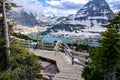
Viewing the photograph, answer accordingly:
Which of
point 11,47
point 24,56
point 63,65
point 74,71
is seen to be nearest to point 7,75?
point 24,56

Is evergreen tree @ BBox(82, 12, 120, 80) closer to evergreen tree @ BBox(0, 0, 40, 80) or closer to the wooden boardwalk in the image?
the wooden boardwalk

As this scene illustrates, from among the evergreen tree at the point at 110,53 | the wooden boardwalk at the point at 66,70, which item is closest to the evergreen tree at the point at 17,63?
the wooden boardwalk at the point at 66,70

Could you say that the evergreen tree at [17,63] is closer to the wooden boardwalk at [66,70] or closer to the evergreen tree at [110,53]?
the wooden boardwalk at [66,70]

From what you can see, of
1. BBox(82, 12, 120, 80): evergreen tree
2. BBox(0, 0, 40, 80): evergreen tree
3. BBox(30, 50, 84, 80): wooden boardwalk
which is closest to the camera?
BBox(82, 12, 120, 80): evergreen tree

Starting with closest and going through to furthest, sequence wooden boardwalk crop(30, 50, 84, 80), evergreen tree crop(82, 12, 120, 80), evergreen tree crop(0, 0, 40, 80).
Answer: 1. evergreen tree crop(82, 12, 120, 80)
2. evergreen tree crop(0, 0, 40, 80)
3. wooden boardwalk crop(30, 50, 84, 80)

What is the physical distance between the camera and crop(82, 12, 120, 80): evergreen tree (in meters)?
11.8

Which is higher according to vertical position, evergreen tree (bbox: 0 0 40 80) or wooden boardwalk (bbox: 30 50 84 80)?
evergreen tree (bbox: 0 0 40 80)

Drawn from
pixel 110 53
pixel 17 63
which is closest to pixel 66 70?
pixel 17 63

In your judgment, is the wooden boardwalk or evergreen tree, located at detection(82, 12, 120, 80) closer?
evergreen tree, located at detection(82, 12, 120, 80)

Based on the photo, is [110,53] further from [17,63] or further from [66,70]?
[66,70]

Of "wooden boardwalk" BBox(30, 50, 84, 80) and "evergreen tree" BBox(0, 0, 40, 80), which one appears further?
"wooden boardwalk" BBox(30, 50, 84, 80)

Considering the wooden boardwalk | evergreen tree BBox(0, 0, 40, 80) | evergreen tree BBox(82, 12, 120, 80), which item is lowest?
the wooden boardwalk

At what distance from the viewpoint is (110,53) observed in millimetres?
11945

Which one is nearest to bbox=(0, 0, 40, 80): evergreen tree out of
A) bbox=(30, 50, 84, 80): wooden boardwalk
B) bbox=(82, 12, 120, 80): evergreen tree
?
bbox=(30, 50, 84, 80): wooden boardwalk
